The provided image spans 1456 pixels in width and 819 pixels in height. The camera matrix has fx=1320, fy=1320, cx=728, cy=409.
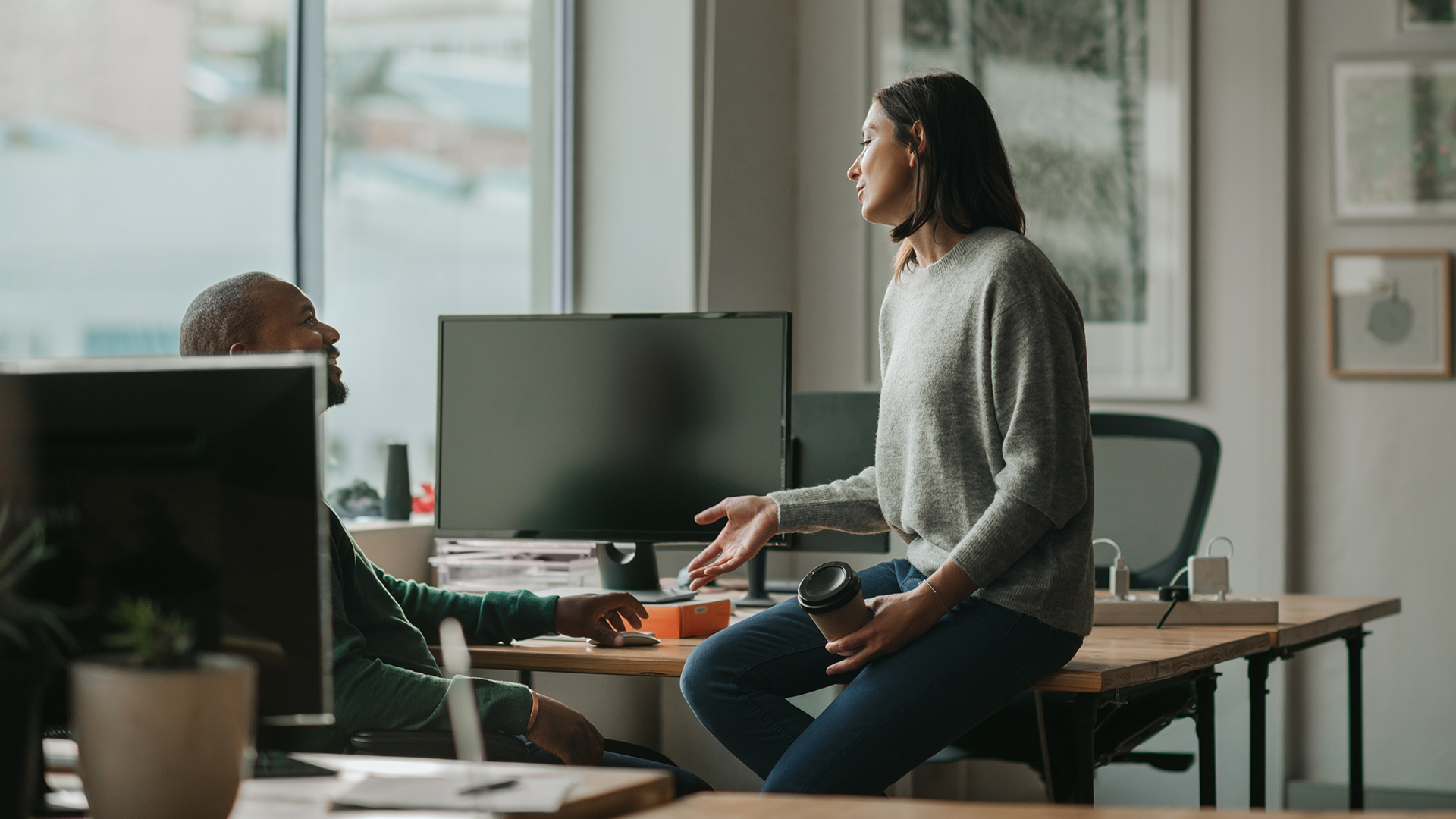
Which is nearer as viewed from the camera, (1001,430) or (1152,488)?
(1001,430)

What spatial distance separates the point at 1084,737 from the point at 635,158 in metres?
2.06

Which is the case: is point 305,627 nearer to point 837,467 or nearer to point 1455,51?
point 837,467

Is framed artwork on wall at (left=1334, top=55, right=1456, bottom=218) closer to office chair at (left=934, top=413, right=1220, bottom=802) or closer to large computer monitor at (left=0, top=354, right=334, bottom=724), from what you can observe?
office chair at (left=934, top=413, right=1220, bottom=802)

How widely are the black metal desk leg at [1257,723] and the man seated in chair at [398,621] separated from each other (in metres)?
0.94

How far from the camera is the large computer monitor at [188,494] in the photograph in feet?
2.95

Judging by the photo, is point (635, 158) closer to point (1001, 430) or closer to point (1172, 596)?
point (1172, 596)

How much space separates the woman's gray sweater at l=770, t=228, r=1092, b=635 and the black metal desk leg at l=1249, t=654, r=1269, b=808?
24.8 inches

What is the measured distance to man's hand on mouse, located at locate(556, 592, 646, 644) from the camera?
190cm

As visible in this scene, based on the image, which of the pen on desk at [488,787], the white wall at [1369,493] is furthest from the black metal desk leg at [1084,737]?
the white wall at [1369,493]

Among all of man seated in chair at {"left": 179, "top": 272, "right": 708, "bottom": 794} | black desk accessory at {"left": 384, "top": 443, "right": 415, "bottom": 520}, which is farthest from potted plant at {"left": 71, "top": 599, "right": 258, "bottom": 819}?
black desk accessory at {"left": 384, "top": 443, "right": 415, "bottom": 520}

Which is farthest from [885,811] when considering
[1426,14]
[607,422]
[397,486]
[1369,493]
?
[1426,14]

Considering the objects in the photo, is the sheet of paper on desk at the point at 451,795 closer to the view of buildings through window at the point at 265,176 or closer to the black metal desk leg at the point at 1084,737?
the black metal desk leg at the point at 1084,737

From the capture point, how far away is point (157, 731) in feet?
2.69

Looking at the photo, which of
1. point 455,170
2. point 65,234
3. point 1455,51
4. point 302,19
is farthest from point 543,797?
point 1455,51
